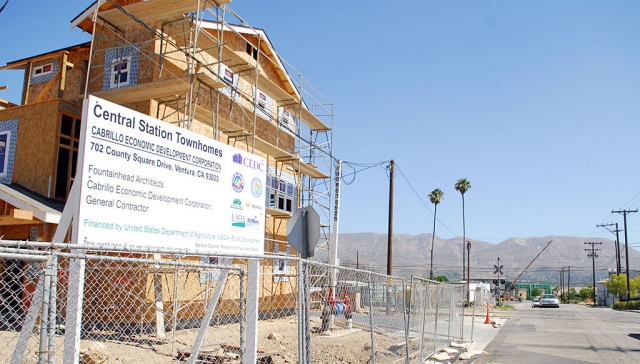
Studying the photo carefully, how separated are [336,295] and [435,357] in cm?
425

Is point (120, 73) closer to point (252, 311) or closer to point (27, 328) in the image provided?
point (252, 311)

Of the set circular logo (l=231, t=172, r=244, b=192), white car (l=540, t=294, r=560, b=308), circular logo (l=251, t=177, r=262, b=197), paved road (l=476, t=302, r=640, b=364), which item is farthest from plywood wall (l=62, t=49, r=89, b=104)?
white car (l=540, t=294, r=560, b=308)

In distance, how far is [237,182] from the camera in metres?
10.9

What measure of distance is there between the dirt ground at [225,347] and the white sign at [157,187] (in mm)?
1900

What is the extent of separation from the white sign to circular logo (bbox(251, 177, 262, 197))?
0.16 meters

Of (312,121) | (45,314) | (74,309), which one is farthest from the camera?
(312,121)

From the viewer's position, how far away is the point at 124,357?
961 cm

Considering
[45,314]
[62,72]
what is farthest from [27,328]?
[62,72]

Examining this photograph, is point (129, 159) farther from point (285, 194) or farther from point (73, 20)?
point (285, 194)

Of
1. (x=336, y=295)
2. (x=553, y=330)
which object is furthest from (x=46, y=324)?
(x=553, y=330)

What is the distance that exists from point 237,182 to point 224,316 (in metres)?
6.51

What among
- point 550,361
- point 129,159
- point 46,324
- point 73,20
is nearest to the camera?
point 46,324

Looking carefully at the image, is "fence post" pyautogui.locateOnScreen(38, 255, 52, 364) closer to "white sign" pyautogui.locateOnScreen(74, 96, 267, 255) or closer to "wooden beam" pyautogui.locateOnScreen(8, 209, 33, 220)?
"white sign" pyautogui.locateOnScreen(74, 96, 267, 255)

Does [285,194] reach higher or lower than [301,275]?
higher
